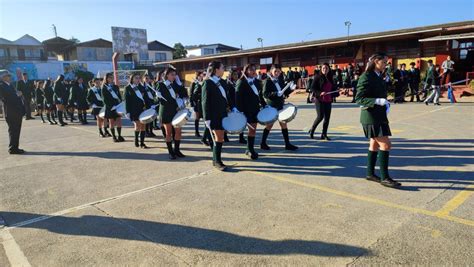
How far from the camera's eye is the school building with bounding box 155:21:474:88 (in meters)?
19.2

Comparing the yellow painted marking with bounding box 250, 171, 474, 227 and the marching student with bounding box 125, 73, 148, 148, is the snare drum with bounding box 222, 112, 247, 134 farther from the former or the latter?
the marching student with bounding box 125, 73, 148, 148

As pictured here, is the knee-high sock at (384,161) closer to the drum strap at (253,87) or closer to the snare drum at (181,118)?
the drum strap at (253,87)

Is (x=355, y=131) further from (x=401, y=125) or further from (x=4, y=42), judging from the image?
(x=4, y=42)

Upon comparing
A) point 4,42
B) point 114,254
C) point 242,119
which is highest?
point 4,42

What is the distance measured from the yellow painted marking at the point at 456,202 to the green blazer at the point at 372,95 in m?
1.37

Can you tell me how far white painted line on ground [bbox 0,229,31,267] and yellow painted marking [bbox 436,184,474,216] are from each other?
15.3 feet

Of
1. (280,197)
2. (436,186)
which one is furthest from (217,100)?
(436,186)

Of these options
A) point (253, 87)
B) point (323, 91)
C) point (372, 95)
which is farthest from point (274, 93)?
point (372, 95)

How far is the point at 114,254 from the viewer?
354 cm

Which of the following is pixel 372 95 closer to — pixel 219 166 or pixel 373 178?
pixel 373 178

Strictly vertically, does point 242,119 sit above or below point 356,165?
above

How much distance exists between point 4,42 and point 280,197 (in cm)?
5885

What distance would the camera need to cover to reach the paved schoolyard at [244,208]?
344cm

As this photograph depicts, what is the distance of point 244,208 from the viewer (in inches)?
179
